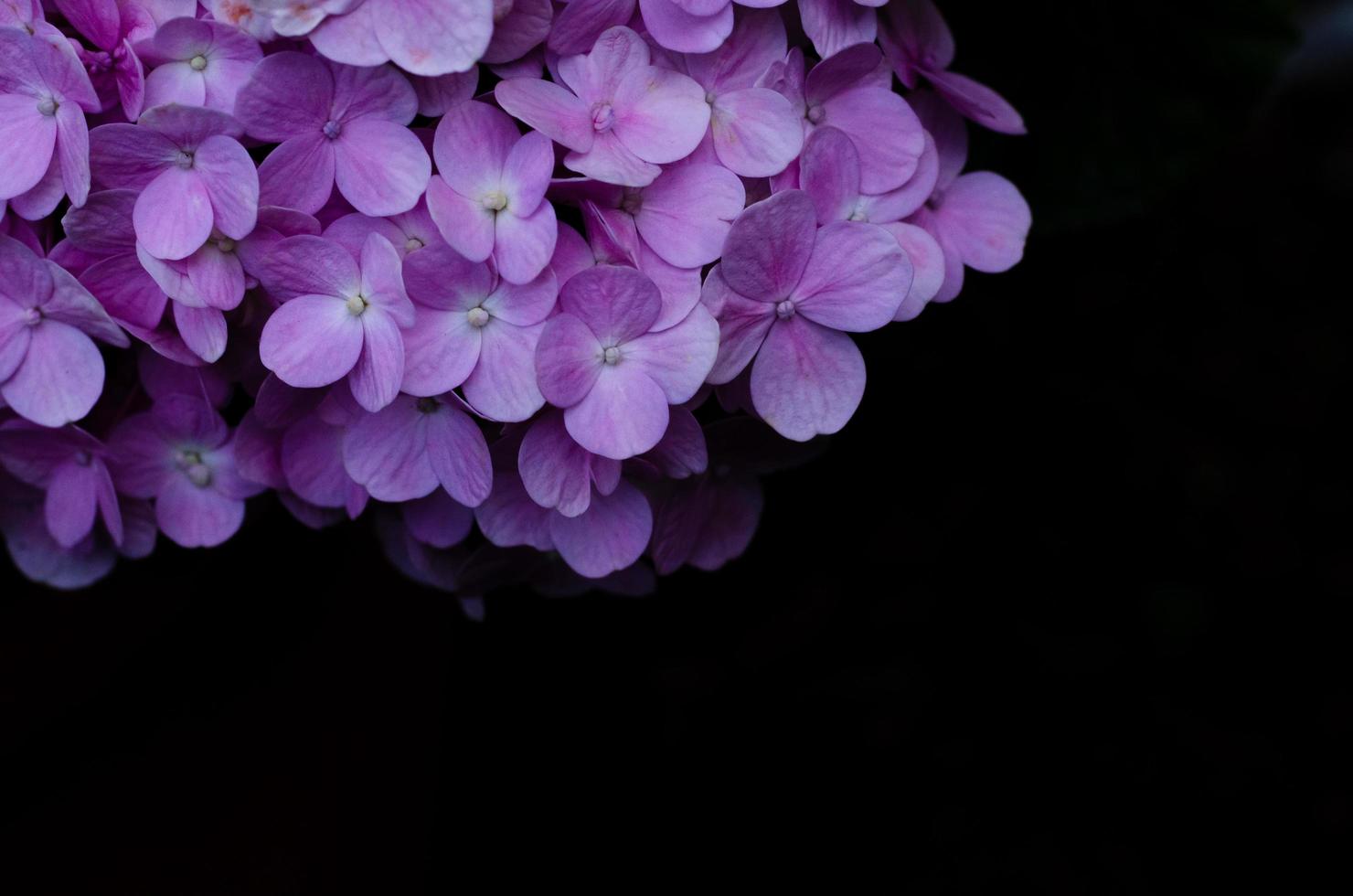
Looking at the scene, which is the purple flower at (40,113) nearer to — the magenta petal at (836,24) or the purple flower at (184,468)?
the purple flower at (184,468)

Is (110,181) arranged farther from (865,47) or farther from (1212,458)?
(1212,458)

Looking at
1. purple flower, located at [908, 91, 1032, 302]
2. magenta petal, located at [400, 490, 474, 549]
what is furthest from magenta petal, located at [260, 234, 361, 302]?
purple flower, located at [908, 91, 1032, 302]

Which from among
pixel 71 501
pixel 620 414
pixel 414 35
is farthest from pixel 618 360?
pixel 71 501

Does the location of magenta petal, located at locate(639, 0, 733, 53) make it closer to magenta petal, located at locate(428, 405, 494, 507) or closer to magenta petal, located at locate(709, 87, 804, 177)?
magenta petal, located at locate(709, 87, 804, 177)

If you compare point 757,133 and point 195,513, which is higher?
point 757,133

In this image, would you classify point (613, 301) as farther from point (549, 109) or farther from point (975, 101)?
point (975, 101)
